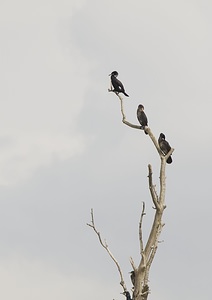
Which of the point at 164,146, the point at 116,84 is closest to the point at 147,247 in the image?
the point at 164,146

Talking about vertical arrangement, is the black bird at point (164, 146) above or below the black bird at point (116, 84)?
below

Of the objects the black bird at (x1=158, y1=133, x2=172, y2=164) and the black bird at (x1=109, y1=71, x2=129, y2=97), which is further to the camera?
the black bird at (x1=109, y1=71, x2=129, y2=97)

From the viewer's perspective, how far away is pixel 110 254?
2061 cm

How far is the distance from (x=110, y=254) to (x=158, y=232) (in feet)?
4.08

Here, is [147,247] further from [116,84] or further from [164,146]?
[116,84]

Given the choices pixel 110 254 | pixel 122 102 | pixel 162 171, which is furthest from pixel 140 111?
pixel 110 254

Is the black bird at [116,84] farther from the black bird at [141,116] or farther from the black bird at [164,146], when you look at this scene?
the black bird at [164,146]

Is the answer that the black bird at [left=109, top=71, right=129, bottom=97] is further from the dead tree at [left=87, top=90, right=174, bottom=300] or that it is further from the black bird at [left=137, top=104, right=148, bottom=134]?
the dead tree at [left=87, top=90, right=174, bottom=300]

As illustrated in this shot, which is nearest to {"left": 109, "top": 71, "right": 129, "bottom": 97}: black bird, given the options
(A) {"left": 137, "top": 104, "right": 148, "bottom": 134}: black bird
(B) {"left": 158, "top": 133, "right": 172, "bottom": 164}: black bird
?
(A) {"left": 137, "top": 104, "right": 148, "bottom": 134}: black bird

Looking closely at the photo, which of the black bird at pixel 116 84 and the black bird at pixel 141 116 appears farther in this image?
the black bird at pixel 116 84

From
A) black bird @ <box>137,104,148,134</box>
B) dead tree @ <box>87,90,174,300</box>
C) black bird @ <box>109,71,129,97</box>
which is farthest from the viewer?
black bird @ <box>109,71,129,97</box>

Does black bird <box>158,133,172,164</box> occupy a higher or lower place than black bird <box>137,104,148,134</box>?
lower

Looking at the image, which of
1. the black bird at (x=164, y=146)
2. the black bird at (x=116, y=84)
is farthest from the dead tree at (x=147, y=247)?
the black bird at (x=116, y=84)

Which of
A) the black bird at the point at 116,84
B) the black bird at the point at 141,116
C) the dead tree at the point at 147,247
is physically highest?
the black bird at the point at 116,84
